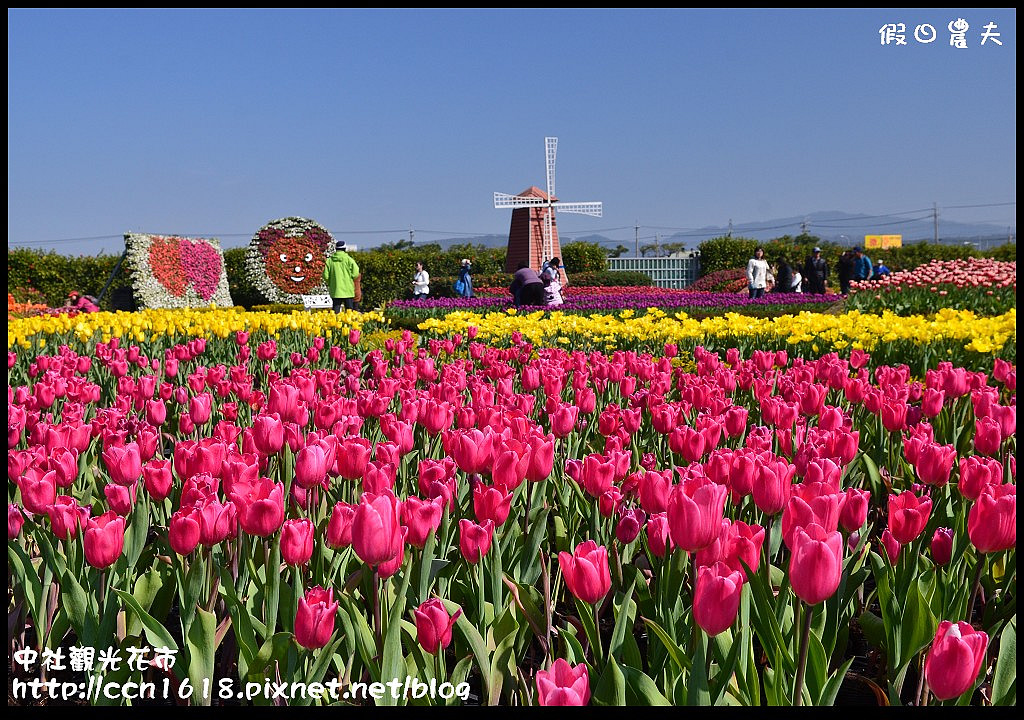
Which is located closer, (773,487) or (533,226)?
(773,487)

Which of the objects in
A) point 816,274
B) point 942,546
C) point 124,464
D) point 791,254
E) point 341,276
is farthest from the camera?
point 791,254

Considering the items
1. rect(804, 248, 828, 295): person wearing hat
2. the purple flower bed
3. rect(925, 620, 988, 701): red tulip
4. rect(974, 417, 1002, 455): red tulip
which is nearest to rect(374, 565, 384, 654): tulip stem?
rect(925, 620, 988, 701): red tulip

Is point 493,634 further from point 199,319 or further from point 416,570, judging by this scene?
point 199,319

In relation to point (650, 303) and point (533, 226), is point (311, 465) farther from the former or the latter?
point (533, 226)

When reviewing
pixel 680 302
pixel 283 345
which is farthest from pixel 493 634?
pixel 680 302

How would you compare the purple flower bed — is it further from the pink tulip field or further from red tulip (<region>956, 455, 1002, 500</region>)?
red tulip (<region>956, 455, 1002, 500</region>)

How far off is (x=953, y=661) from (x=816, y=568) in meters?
0.24

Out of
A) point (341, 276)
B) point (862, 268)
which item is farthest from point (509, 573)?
point (862, 268)

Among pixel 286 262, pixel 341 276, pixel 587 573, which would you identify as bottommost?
pixel 587 573

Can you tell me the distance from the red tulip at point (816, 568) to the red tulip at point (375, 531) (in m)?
0.74

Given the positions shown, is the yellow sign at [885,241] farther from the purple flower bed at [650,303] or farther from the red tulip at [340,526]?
the red tulip at [340,526]

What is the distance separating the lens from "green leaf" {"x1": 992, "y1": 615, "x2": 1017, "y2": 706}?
1599mm

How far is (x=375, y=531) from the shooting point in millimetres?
1667

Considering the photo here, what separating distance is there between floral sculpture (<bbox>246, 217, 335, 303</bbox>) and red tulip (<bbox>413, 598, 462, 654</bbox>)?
24817 mm
